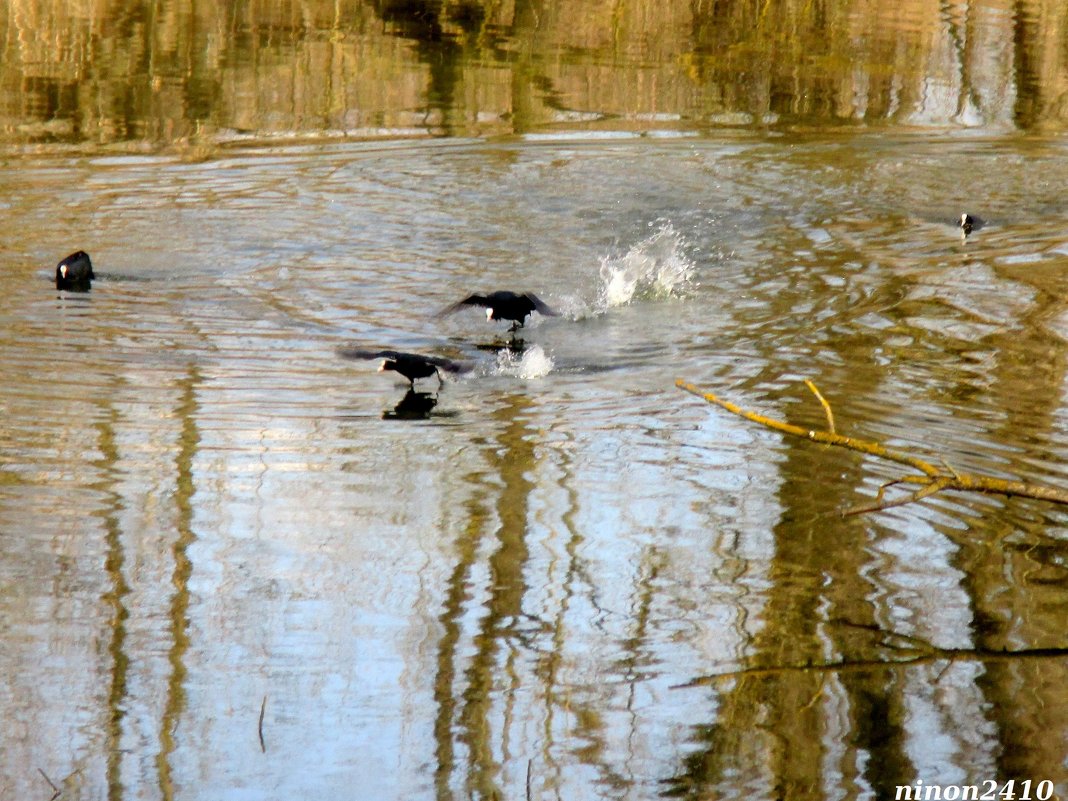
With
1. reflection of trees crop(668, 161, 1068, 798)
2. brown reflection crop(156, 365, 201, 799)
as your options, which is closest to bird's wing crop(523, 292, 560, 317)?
brown reflection crop(156, 365, 201, 799)

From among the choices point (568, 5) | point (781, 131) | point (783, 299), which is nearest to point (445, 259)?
point (783, 299)

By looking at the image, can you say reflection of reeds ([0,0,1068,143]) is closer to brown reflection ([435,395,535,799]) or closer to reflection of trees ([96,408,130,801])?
reflection of trees ([96,408,130,801])

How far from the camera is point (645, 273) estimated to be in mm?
9359

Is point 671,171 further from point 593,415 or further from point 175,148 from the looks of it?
point 593,415

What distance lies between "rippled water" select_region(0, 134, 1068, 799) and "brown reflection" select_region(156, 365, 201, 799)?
15 millimetres

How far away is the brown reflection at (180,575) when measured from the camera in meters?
4.19

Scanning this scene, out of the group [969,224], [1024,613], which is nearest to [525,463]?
[1024,613]

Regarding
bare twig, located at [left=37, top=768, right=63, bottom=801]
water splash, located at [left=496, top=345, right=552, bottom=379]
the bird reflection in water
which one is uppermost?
water splash, located at [left=496, top=345, right=552, bottom=379]

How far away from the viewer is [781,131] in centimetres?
1453

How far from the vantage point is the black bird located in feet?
28.7

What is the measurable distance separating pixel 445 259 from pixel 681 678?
573 cm

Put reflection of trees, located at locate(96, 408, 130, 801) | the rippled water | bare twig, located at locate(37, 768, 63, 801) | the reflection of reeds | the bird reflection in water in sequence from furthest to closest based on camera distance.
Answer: the reflection of reeds, the bird reflection in water, the rippled water, reflection of trees, located at locate(96, 408, 130, 801), bare twig, located at locate(37, 768, 63, 801)

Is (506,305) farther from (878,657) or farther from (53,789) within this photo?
(53,789)

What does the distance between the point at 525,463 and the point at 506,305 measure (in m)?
2.03
